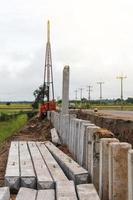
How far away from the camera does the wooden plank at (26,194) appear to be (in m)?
7.41

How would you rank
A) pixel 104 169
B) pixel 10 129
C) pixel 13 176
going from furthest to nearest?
pixel 10 129
pixel 13 176
pixel 104 169

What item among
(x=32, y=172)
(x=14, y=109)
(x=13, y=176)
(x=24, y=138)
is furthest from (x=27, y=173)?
(x=14, y=109)

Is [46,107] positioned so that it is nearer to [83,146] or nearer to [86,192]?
[83,146]

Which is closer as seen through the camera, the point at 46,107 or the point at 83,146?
the point at 83,146

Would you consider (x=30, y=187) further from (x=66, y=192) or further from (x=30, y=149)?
(x=30, y=149)

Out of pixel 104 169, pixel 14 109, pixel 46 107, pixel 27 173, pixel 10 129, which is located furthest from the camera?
pixel 14 109

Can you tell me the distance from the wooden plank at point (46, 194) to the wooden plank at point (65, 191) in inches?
3.1

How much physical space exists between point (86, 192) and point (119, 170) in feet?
2.40

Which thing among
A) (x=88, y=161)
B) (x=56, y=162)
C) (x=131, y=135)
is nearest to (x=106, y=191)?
(x=88, y=161)

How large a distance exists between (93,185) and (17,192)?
1119 millimetres

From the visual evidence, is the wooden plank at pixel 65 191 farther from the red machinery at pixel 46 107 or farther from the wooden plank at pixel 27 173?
the red machinery at pixel 46 107

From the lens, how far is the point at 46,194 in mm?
→ 7699

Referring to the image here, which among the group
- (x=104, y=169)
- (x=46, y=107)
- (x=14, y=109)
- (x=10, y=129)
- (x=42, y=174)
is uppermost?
(x=46, y=107)

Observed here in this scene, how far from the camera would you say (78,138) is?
40.3ft
